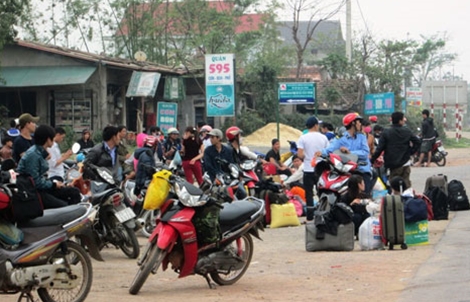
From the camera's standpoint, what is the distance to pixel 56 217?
336 inches

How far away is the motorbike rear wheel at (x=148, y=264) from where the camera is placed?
9.05 m

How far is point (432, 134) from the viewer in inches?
1286

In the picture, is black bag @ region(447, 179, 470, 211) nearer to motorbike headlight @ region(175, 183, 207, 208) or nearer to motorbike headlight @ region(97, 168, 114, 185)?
motorbike headlight @ region(97, 168, 114, 185)

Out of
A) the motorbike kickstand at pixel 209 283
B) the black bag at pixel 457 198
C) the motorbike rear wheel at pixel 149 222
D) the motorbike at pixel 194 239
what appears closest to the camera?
the motorbike at pixel 194 239

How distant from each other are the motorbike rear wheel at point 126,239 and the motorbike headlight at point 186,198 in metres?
2.60

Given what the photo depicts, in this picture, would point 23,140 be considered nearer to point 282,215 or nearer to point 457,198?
point 282,215

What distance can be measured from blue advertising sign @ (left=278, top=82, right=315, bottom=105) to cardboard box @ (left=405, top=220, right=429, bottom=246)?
19667 mm

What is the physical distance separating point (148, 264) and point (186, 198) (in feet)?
2.37

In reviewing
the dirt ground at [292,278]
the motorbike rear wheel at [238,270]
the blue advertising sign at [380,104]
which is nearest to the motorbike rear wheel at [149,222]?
the dirt ground at [292,278]

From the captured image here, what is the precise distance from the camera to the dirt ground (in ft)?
30.2

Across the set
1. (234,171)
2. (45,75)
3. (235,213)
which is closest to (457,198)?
(234,171)

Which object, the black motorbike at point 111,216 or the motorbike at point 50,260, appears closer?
the motorbike at point 50,260

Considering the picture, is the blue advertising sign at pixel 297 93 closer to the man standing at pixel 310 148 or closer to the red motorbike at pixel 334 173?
the man standing at pixel 310 148

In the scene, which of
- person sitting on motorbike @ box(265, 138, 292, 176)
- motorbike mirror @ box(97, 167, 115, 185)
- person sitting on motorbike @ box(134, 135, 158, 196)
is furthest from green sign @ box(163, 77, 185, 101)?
motorbike mirror @ box(97, 167, 115, 185)
